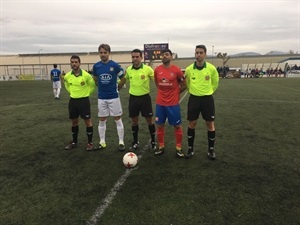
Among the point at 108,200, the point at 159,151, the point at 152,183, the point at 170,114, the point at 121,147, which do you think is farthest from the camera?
the point at 121,147

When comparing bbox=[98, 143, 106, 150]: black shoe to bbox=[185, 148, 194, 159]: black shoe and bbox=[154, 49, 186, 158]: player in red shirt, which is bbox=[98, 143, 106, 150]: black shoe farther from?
bbox=[185, 148, 194, 159]: black shoe

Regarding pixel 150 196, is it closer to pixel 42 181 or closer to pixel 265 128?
pixel 42 181

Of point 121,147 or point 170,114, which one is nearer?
point 170,114

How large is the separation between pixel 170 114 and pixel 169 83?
0.63 metres

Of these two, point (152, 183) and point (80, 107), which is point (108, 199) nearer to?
point (152, 183)

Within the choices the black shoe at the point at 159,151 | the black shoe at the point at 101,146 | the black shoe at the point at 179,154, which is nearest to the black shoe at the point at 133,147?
the black shoe at the point at 159,151

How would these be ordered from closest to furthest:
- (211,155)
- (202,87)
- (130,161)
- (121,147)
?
(130,161) → (202,87) → (211,155) → (121,147)

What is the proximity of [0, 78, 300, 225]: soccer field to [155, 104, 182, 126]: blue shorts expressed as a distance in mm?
717

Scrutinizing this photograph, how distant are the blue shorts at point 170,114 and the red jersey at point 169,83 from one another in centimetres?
9

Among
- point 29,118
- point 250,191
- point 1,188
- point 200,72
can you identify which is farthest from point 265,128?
point 29,118

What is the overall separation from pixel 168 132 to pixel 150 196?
3.86 meters

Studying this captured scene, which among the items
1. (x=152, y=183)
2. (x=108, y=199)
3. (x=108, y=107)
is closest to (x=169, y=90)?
(x=108, y=107)

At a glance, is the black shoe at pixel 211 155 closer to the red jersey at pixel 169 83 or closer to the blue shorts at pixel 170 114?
the blue shorts at pixel 170 114

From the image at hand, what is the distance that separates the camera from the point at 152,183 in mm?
4414
